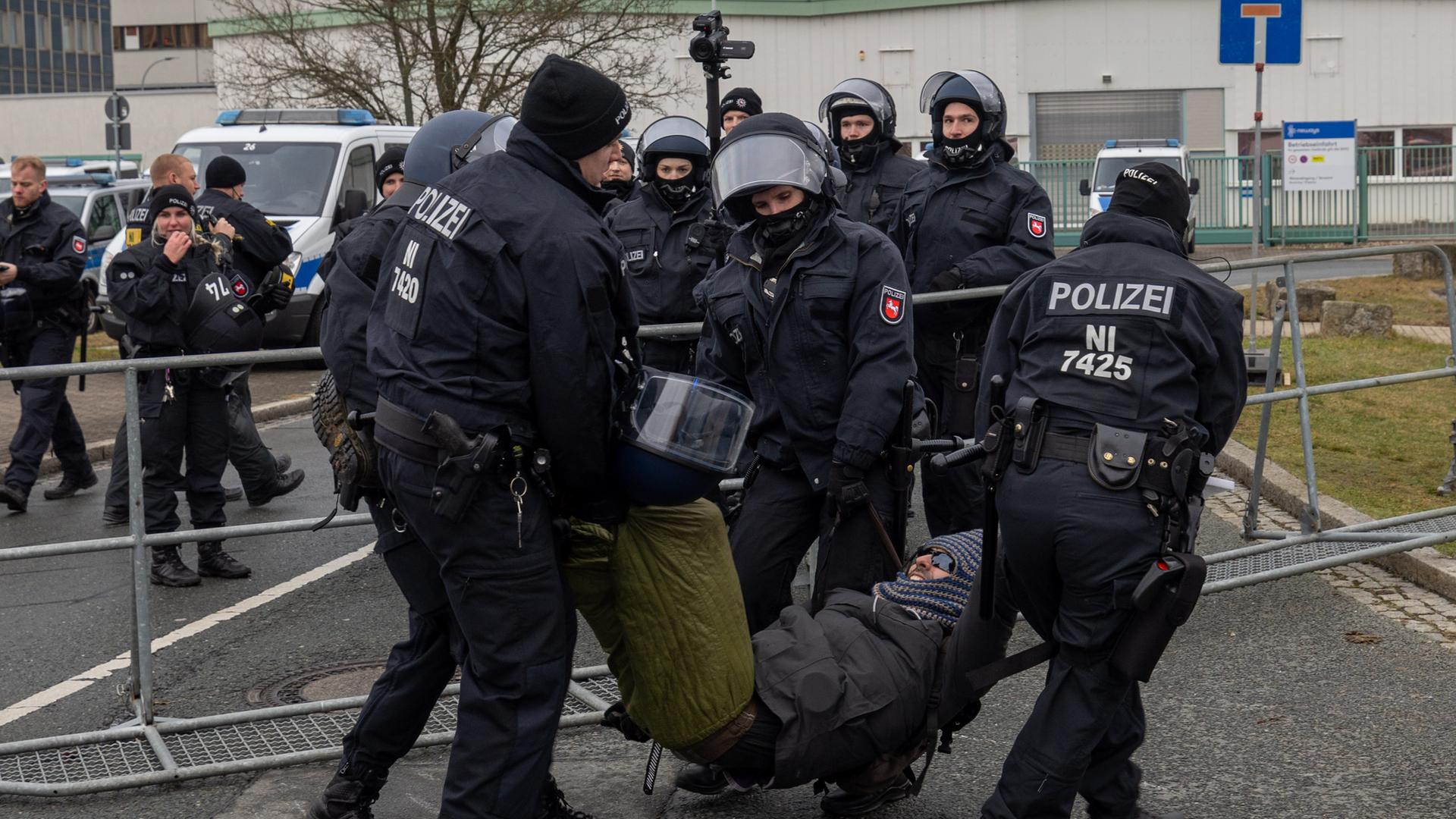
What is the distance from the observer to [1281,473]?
29.0 ft

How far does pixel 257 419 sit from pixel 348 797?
8.77 metres

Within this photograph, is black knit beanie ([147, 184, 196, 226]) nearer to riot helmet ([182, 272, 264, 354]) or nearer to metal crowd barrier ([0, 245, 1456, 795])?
riot helmet ([182, 272, 264, 354])

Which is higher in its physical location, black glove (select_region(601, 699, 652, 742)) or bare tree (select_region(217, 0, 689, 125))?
bare tree (select_region(217, 0, 689, 125))

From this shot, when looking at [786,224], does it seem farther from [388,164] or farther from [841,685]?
[388,164]

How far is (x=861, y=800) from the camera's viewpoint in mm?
4383

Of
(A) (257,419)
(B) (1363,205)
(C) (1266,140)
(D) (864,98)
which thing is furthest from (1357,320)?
(C) (1266,140)

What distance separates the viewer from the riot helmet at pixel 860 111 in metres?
7.75

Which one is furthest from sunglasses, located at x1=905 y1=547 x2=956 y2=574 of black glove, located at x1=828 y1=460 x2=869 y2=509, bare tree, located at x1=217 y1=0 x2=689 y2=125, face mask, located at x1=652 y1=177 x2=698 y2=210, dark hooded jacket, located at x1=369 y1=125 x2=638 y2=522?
bare tree, located at x1=217 y1=0 x2=689 y2=125

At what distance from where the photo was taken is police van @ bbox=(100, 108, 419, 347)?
1581cm

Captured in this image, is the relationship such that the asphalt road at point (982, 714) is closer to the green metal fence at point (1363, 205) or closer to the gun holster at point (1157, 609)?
the gun holster at point (1157, 609)

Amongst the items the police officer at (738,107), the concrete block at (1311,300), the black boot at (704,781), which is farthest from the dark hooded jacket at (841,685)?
the concrete block at (1311,300)

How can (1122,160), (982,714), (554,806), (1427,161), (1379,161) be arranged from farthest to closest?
1. (1427,161)
2. (1379,161)
3. (1122,160)
4. (982,714)
5. (554,806)

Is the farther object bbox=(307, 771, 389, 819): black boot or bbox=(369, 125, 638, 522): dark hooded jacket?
bbox=(307, 771, 389, 819): black boot

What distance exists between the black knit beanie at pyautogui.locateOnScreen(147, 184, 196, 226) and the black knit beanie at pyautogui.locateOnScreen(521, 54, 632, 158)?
4632 millimetres
